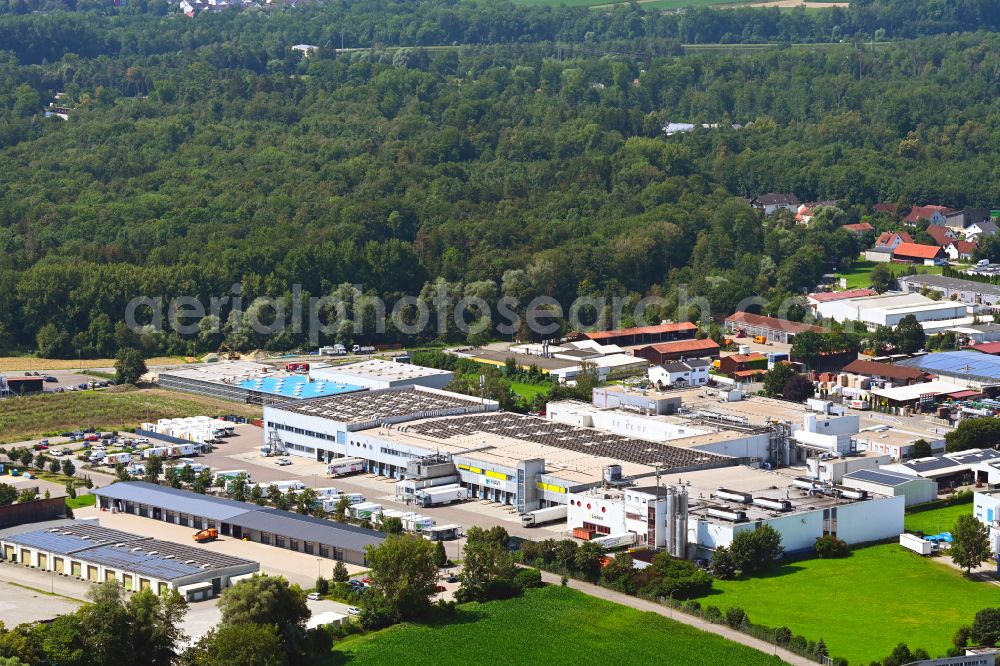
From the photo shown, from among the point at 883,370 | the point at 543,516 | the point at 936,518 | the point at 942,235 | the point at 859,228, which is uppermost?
the point at 859,228

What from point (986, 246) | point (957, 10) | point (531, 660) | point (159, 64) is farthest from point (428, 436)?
point (957, 10)

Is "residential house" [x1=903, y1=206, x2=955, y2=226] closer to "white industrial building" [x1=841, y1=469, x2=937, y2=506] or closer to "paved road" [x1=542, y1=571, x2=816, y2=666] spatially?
"white industrial building" [x1=841, y1=469, x2=937, y2=506]

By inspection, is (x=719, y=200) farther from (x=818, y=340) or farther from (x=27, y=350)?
(x=27, y=350)

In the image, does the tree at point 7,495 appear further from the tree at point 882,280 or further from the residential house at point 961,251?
the residential house at point 961,251

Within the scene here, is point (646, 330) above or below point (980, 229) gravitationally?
below

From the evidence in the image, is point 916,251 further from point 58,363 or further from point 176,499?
point 176,499

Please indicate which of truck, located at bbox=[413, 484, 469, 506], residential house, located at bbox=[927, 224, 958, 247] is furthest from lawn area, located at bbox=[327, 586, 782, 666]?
residential house, located at bbox=[927, 224, 958, 247]

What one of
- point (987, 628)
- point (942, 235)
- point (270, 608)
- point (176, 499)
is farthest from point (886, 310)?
point (270, 608)
